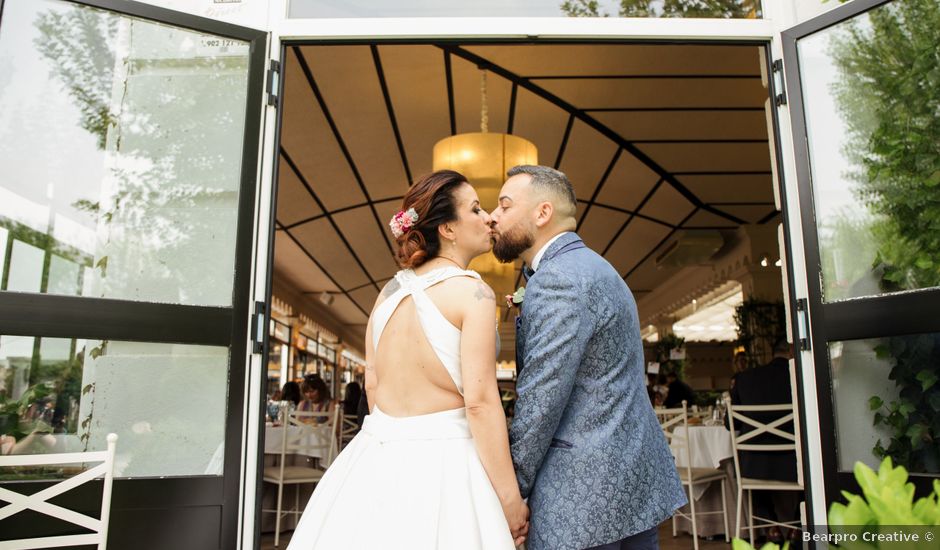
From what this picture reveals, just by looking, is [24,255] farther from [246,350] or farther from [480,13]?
[480,13]

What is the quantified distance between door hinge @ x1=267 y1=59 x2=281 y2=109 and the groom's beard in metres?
1.47

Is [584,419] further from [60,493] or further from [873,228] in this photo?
[60,493]

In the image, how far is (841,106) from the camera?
8.76ft

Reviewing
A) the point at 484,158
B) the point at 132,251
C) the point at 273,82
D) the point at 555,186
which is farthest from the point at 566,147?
the point at 555,186

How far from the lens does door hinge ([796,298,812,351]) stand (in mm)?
2587

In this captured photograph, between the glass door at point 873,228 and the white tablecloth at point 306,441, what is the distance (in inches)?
170

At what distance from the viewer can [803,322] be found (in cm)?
261

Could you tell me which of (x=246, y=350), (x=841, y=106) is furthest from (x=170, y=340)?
(x=841, y=106)

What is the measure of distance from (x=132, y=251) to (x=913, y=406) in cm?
291

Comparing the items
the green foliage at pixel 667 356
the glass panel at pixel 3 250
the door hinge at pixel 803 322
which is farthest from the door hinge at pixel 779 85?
the green foliage at pixel 667 356

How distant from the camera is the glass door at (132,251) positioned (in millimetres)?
2422

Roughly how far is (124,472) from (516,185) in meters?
1.79

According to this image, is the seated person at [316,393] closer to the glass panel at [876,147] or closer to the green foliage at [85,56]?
the green foliage at [85,56]

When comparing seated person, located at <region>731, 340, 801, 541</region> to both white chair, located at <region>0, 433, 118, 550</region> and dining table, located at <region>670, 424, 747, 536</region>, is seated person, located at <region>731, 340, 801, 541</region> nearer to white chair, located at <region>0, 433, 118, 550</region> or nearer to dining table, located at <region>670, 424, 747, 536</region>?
dining table, located at <region>670, 424, 747, 536</region>
